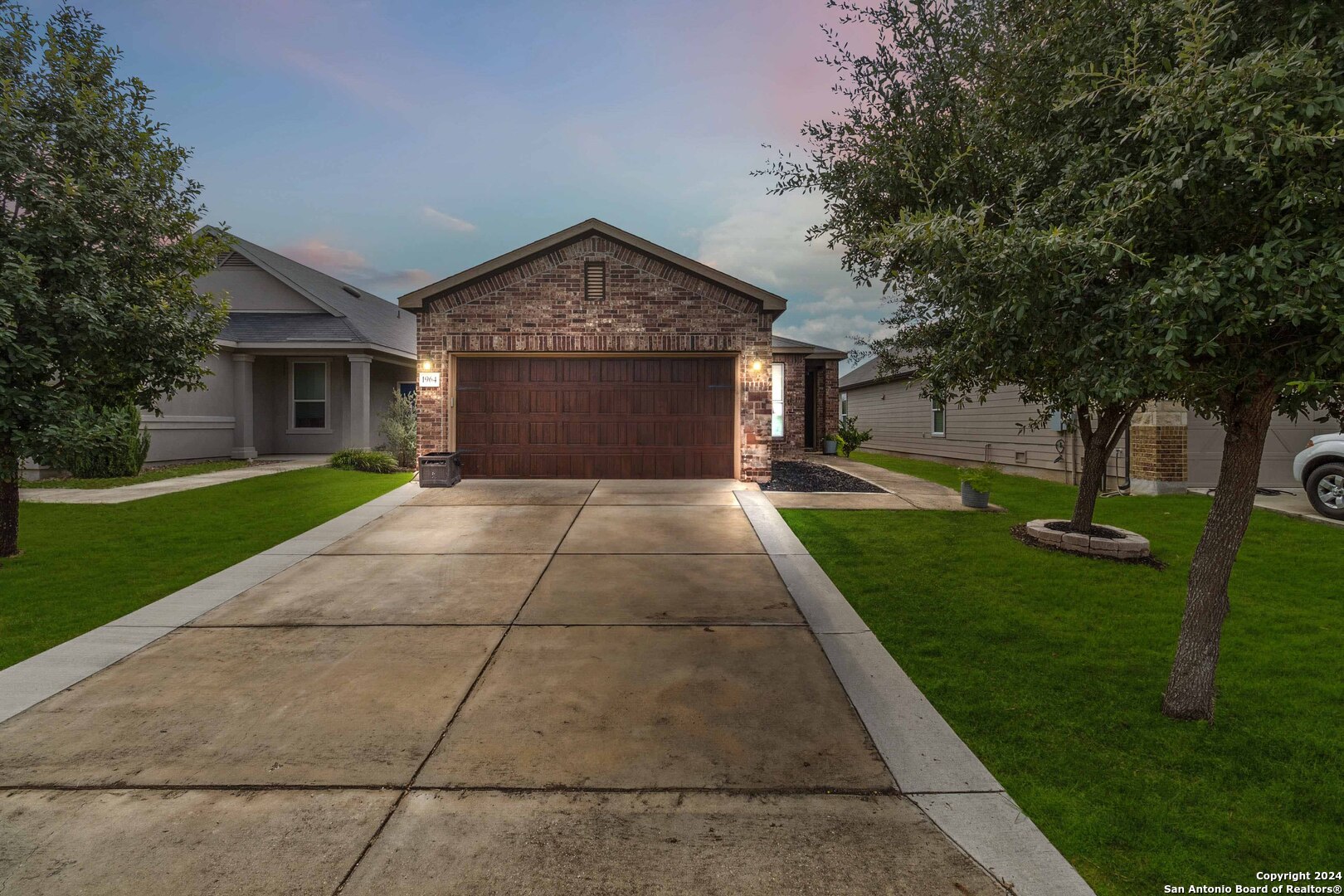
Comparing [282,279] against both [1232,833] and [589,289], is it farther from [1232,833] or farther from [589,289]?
[1232,833]

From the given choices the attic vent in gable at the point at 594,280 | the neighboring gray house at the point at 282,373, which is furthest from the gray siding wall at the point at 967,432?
the neighboring gray house at the point at 282,373

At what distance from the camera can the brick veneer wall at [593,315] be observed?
1188 cm

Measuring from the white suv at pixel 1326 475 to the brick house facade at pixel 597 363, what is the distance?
28.1 feet

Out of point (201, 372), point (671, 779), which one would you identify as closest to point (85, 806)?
point (671, 779)

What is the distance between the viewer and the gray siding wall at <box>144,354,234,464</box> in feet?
47.0

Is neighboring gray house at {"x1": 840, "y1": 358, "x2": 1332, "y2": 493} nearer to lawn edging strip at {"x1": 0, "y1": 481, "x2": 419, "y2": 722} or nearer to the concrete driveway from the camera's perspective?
the concrete driveway

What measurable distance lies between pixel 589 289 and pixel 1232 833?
11.3 meters

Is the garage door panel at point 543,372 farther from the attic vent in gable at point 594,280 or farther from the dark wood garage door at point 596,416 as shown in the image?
the attic vent in gable at point 594,280

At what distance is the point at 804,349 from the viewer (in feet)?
59.8

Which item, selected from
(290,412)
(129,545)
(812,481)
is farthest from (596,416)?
(290,412)

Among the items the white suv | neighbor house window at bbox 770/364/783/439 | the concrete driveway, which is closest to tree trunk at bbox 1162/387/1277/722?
the concrete driveway

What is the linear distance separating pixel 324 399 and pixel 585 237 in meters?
10.4

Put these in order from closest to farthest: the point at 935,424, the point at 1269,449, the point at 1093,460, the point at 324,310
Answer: the point at 1093,460, the point at 1269,449, the point at 324,310, the point at 935,424

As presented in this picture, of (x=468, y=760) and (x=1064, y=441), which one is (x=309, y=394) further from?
(x=1064, y=441)
